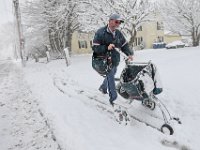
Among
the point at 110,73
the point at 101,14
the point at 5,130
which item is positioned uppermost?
the point at 101,14

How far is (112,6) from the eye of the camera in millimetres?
19453

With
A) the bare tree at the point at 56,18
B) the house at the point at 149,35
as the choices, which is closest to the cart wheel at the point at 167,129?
the bare tree at the point at 56,18

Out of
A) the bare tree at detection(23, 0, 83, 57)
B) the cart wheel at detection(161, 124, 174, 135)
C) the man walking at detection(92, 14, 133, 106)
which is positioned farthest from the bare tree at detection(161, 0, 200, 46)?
the cart wheel at detection(161, 124, 174, 135)

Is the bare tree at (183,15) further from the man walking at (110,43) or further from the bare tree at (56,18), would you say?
the man walking at (110,43)

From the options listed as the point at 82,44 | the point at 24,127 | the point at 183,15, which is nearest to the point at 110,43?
the point at 24,127

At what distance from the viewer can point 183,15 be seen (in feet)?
86.2

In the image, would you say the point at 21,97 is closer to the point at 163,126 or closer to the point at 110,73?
the point at 110,73

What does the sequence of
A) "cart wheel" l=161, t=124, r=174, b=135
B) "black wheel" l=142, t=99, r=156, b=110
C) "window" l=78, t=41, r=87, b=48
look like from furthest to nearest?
1. "window" l=78, t=41, r=87, b=48
2. "black wheel" l=142, t=99, r=156, b=110
3. "cart wheel" l=161, t=124, r=174, b=135

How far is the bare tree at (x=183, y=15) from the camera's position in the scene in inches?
996

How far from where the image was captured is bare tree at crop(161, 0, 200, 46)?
25297 mm

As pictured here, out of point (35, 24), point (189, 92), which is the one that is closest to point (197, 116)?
point (189, 92)

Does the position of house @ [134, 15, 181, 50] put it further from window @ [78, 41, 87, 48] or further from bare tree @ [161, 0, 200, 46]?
bare tree @ [161, 0, 200, 46]

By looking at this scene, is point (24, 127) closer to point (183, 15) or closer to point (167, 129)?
point (167, 129)

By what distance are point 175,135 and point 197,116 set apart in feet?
3.47
